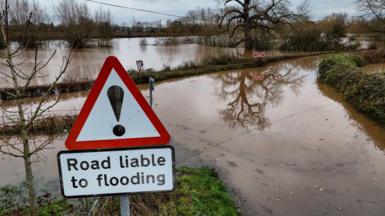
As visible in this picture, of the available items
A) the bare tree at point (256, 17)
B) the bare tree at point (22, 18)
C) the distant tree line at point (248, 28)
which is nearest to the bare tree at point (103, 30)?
the distant tree line at point (248, 28)

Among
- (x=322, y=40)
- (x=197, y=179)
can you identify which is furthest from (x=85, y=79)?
(x=322, y=40)

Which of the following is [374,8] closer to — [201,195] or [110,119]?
[201,195]

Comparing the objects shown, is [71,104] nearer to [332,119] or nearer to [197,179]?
[197,179]

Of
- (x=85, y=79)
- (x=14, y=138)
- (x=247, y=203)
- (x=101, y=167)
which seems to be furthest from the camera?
(x=85, y=79)

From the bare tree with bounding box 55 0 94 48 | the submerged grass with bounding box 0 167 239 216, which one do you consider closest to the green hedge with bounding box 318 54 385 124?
the submerged grass with bounding box 0 167 239 216

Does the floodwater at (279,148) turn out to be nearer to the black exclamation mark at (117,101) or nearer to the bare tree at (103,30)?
the black exclamation mark at (117,101)

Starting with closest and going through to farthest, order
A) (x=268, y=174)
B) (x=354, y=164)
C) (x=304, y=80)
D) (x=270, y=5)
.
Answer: (x=268, y=174), (x=354, y=164), (x=304, y=80), (x=270, y=5)

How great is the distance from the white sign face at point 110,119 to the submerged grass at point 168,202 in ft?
7.51

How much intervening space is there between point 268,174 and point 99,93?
17.9 feet

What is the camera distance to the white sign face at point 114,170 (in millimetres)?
1327

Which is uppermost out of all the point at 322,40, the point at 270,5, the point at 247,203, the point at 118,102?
the point at 270,5

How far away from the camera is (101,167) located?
1.33 metres

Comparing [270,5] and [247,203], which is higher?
[270,5]

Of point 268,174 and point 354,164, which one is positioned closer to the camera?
point 268,174
